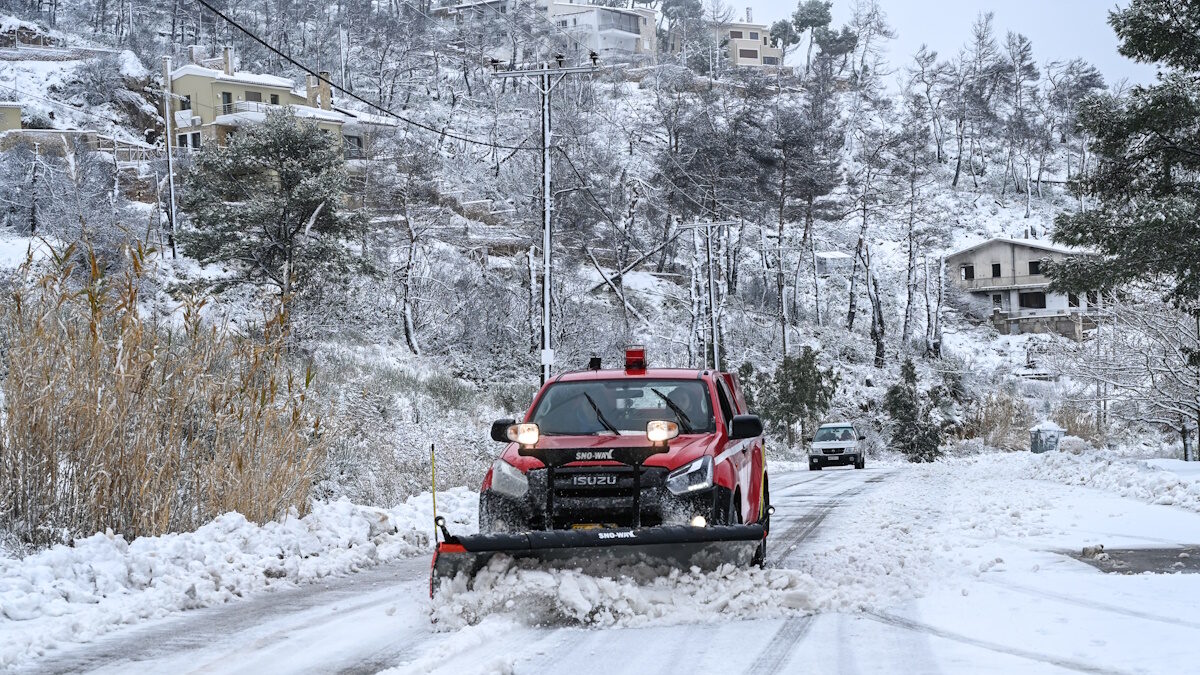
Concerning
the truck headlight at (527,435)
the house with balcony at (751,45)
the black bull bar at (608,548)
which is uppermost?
the house with balcony at (751,45)

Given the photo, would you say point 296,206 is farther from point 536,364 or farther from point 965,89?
point 965,89

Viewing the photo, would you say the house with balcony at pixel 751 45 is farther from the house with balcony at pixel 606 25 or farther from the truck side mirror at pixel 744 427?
the truck side mirror at pixel 744 427

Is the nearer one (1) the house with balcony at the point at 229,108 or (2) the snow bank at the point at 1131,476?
(2) the snow bank at the point at 1131,476

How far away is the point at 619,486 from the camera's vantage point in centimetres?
766

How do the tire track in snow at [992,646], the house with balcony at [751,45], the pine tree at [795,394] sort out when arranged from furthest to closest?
1. the house with balcony at [751,45]
2. the pine tree at [795,394]
3. the tire track in snow at [992,646]

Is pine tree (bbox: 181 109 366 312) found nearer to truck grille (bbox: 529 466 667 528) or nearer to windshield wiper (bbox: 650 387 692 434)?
windshield wiper (bbox: 650 387 692 434)

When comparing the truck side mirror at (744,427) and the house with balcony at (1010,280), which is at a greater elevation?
the house with balcony at (1010,280)

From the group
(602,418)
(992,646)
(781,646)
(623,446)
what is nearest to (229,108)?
(602,418)

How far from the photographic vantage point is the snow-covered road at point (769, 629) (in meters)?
5.75

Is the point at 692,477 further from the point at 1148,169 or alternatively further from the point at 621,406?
the point at 1148,169

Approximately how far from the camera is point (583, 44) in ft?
391

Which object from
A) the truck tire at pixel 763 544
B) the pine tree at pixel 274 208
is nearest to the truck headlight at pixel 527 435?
the truck tire at pixel 763 544

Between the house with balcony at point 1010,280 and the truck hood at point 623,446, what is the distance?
72.7 metres

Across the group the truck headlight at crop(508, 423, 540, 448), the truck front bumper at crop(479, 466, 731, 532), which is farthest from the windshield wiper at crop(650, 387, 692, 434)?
the truck headlight at crop(508, 423, 540, 448)
